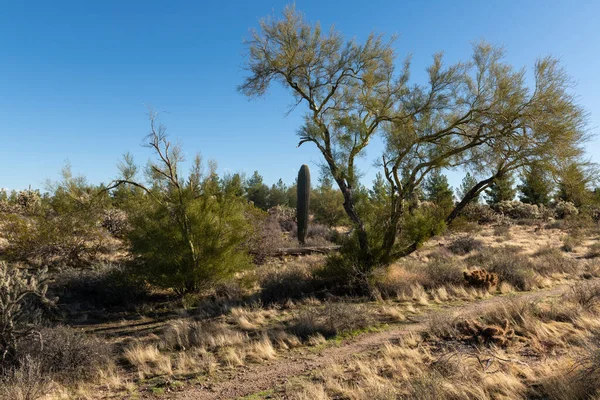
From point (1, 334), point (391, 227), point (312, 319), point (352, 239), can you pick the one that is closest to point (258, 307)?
point (312, 319)

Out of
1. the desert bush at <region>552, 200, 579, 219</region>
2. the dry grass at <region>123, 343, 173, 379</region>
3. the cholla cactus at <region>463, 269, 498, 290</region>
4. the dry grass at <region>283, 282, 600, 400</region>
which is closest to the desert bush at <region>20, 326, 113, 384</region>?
the dry grass at <region>123, 343, 173, 379</region>

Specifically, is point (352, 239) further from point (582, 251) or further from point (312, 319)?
point (582, 251)

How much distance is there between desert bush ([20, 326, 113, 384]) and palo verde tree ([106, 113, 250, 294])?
166 inches

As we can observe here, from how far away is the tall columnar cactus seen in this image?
2196 cm

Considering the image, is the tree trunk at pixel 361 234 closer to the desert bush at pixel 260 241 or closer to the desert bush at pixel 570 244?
the desert bush at pixel 260 241

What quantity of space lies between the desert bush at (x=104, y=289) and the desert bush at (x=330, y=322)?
18.0 ft

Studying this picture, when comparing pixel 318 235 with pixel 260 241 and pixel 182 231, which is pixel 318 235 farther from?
pixel 182 231

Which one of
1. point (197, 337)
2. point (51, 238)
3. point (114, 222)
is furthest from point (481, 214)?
point (51, 238)

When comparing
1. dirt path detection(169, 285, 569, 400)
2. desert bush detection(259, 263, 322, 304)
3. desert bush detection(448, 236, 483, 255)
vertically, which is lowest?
dirt path detection(169, 285, 569, 400)

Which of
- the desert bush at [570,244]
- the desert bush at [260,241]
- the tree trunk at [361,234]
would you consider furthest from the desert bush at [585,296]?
the desert bush at [570,244]

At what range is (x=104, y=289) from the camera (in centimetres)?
1127

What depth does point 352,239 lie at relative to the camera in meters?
12.1

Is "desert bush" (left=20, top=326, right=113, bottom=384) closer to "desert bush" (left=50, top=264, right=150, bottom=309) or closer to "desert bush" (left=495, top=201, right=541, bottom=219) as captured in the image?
"desert bush" (left=50, top=264, right=150, bottom=309)

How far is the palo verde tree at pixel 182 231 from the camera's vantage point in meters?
10.6
